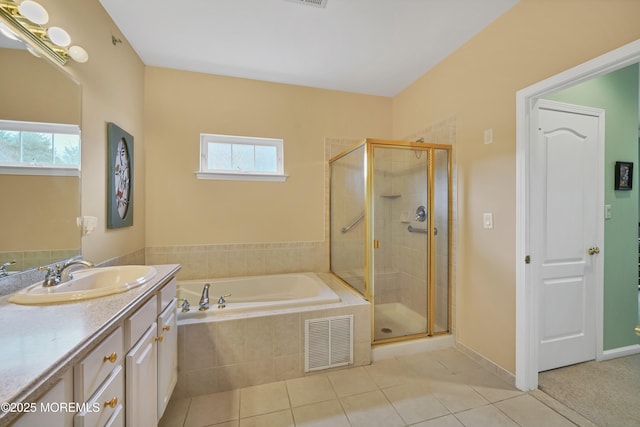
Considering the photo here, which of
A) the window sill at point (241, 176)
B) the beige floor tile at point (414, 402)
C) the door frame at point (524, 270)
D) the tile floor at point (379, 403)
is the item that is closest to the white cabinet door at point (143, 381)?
the tile floor at point (379, 403)

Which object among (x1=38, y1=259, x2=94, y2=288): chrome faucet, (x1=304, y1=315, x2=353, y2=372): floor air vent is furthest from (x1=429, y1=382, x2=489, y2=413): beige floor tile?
(x1=38, y1=259, x2=94, y2=288): chrome faucet

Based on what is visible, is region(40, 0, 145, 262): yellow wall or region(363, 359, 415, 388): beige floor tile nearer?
region(40, 0, 145, 262): yellow wall

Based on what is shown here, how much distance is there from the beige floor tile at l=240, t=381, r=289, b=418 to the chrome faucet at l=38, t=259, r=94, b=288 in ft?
4.02

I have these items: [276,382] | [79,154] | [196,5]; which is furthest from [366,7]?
[276,382]

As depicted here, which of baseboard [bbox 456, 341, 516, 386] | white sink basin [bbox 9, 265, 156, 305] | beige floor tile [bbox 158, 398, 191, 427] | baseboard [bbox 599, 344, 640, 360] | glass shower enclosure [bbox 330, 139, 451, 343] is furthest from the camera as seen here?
glass shower enclosure [bbox 330, 139, 451, 343]

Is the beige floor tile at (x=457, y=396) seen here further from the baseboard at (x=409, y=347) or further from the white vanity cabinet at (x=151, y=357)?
the white vanity cabinet at (x=151, y=357)

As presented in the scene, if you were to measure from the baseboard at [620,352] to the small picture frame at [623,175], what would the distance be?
1323 mm

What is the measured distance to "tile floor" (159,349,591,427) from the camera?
4.97ft

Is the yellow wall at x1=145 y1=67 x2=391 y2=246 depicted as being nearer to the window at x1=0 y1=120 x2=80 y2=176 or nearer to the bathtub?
the bathtub

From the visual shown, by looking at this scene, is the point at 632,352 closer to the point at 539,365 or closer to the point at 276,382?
the point at 539,365

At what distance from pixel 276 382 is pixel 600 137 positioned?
3150 mm

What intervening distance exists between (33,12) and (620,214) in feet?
13.2

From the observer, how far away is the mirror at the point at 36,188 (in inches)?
43.7

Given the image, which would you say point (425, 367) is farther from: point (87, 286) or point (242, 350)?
point (87, 286)
